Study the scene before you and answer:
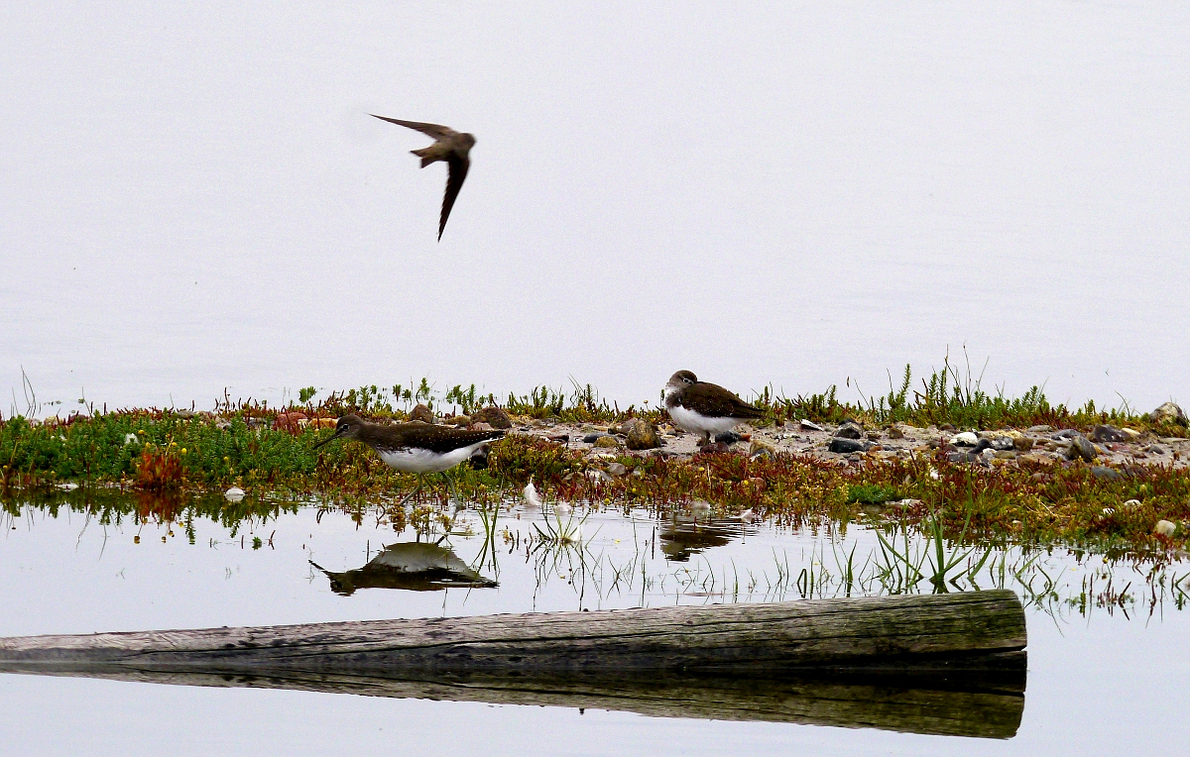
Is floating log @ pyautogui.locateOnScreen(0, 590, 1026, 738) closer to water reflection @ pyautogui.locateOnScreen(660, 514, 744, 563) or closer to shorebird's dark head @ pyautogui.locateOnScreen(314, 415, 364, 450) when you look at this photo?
water reflection @ pyautogui.locateOnScreen(660, 514, 744, 563)

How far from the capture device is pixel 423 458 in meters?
14.3

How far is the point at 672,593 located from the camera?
11.7m

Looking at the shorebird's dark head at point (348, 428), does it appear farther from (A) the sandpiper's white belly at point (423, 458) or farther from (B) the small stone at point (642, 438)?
(B) the small stone at point (642, 438)

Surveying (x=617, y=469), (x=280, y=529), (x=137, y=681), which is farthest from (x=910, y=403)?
(x=137, y=681)

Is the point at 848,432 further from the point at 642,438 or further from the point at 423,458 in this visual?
the point at 423,458

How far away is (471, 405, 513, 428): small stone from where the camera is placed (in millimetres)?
18641

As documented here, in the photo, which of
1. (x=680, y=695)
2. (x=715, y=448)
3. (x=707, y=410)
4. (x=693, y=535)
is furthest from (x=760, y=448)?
(x=680, y=695)

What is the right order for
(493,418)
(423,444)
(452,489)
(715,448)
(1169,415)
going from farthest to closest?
(1169,415)
(493,418)
(715,448)
(452,489)
(423,444)

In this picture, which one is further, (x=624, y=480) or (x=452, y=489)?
(x=624, y=480)

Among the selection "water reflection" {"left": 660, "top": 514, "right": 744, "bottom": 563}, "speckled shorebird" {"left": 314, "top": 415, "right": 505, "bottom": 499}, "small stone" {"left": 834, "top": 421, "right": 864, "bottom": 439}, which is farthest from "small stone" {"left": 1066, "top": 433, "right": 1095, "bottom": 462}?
"speckled shorebird" {"left": 314, "top": 415, "right": 505, "bottom": 499}

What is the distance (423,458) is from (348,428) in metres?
1.43

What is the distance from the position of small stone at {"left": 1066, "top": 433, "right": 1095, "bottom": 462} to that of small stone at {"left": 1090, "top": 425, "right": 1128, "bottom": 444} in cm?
111

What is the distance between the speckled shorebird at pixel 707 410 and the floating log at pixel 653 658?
798cm

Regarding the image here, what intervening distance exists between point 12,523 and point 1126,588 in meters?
10.1
